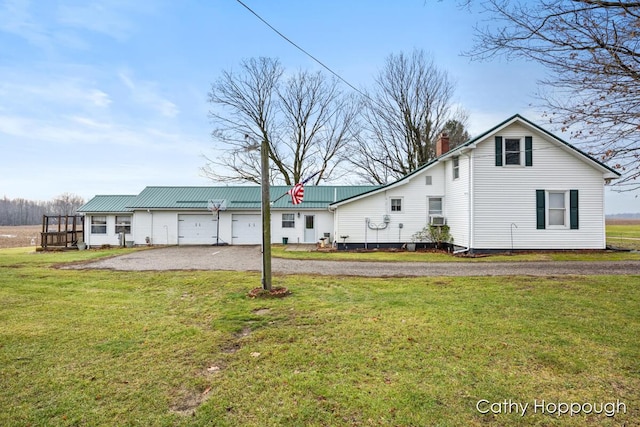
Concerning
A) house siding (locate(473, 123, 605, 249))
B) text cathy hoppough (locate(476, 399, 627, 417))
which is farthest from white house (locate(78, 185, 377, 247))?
text cathy hoppough (locate(476, 399, 627, 417))

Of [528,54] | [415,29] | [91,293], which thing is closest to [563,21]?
[528,54]

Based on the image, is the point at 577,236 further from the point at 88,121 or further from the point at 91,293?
the point at 88,121

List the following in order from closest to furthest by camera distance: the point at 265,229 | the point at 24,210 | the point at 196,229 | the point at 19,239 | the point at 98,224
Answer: the point at 265,229, the point at 196,229, the point at 98,224, the point at 19,239, the point at 24,210

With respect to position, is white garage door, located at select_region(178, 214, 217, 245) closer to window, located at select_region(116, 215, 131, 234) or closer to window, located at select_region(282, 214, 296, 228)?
window, located at select_region(116, 215, 131, 234)

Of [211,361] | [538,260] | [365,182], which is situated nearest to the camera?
[211,361]

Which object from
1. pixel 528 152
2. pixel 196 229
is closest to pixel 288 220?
pixel 196 229

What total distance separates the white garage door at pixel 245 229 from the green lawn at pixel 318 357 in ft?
54.9

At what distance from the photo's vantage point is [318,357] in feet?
13.6

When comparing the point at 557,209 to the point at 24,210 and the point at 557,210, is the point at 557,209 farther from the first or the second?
the point at 24,210

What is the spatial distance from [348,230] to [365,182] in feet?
45.4

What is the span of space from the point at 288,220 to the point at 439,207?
1020cm

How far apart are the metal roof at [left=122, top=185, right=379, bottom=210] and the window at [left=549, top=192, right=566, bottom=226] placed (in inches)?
479

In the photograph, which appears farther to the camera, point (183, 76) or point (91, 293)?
point (183, 76)

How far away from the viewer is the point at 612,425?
2799 mm
